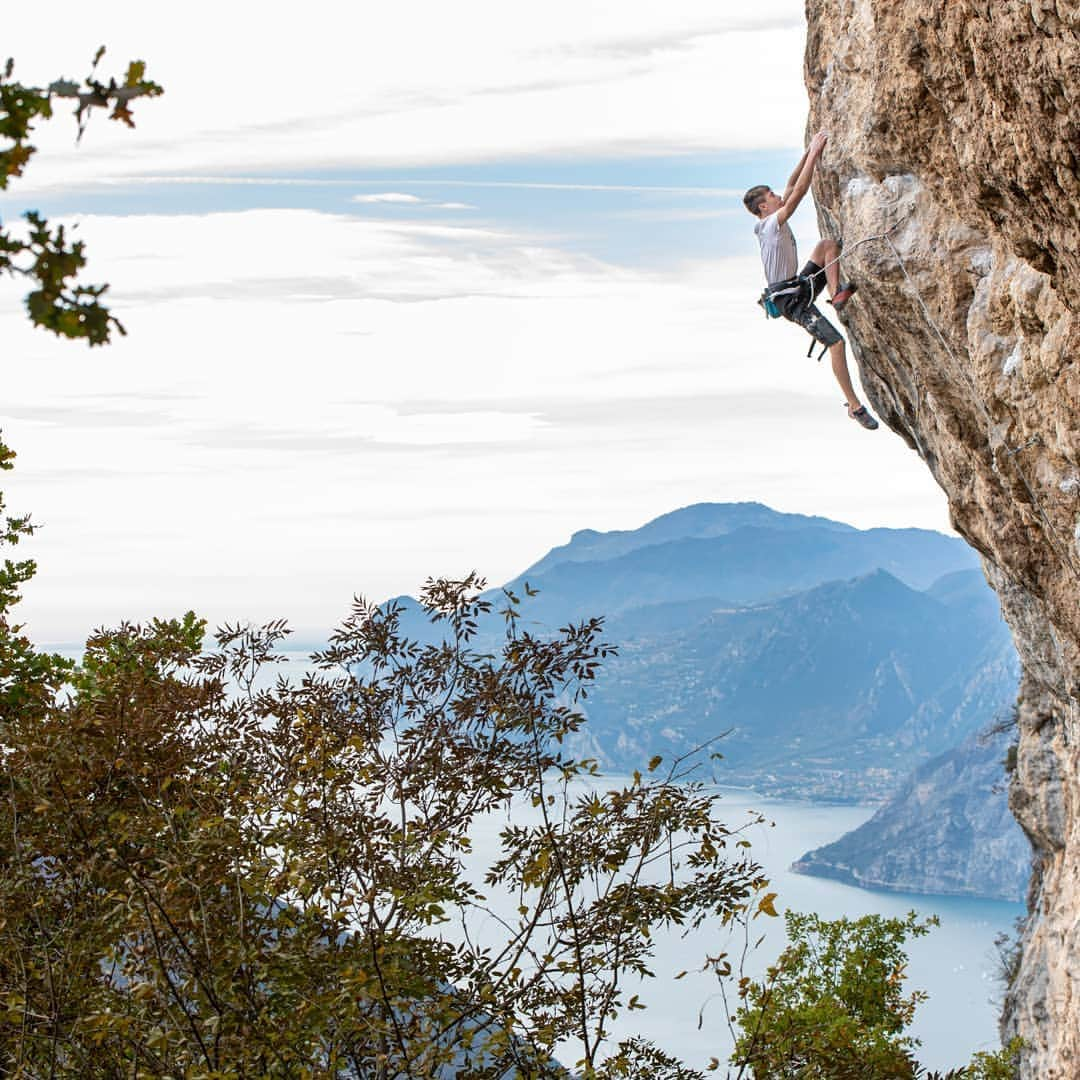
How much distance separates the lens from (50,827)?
7.63m

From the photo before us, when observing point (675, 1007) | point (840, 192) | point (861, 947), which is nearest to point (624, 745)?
point (675, 1007)

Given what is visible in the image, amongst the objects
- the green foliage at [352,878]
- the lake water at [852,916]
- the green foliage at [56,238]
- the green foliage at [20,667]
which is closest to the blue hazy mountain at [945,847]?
the lake water at [852,916]

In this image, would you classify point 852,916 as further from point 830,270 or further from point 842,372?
point 830,270

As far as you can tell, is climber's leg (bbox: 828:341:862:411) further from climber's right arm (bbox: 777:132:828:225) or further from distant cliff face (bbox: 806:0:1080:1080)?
climber's right arm (bbox: 777:132:828:225)

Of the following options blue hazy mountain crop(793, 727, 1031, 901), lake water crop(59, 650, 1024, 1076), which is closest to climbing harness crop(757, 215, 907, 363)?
lake water crop(59, 650, 1024, 1076)

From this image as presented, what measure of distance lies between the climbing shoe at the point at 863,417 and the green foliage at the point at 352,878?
4.95 metres

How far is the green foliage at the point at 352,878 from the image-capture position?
6.35m

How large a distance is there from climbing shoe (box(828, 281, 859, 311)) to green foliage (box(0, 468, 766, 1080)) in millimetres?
4735

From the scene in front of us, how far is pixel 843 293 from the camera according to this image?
11.0 m

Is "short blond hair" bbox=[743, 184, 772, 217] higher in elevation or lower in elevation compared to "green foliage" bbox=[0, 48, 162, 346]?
higher

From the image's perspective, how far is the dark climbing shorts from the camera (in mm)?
11203

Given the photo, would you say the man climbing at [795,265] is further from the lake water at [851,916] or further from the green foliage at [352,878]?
the lake water at [851,916]

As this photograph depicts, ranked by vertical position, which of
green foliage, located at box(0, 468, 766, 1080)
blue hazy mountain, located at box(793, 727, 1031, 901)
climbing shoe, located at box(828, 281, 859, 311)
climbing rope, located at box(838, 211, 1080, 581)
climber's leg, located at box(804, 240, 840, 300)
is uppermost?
blue hazy mountain, located at box(793, 727, 1031, 901)

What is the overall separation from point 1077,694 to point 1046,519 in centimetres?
252
